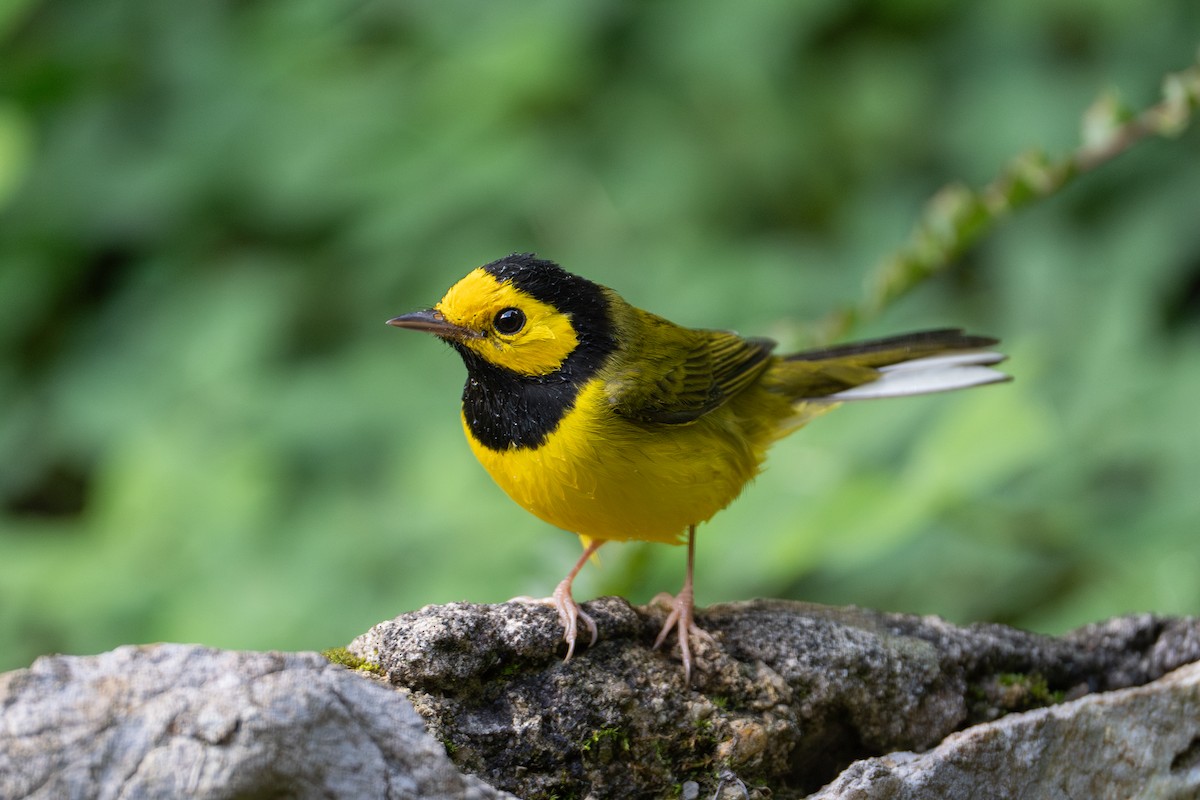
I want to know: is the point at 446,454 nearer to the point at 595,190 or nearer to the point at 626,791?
the point at 595,190

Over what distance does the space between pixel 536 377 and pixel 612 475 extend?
392mm

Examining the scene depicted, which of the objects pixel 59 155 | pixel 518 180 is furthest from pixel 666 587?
pixel 59 155

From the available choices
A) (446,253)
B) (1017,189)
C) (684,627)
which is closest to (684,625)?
(684,627)

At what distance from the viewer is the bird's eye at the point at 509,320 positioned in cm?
355

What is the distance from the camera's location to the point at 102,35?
7363 mm

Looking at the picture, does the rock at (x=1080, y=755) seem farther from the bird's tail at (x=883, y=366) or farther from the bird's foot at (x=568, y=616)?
the bird's tail at (x=883, y=366)

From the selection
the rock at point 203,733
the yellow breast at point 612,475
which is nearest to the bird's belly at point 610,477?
the yellow breast at point 612,475

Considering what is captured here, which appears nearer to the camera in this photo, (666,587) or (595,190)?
(666,587)

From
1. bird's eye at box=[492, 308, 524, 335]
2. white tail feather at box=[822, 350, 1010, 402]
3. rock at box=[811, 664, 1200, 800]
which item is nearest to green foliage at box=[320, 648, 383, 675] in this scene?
rock at box=[811, 664, 1200, 800]

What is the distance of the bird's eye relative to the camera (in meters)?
3.55

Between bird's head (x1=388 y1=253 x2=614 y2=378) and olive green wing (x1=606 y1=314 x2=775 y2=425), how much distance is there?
167mm

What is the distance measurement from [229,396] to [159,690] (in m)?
4.46

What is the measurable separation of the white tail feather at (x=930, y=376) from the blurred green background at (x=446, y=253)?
0.50 m

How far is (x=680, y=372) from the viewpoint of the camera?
150 inches
